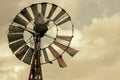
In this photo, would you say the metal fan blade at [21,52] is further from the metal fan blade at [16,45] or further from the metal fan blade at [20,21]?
the metal fan blade at [20,21]

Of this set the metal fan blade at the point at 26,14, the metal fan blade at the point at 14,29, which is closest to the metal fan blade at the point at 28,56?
the metal fan blade at the point at 14,29

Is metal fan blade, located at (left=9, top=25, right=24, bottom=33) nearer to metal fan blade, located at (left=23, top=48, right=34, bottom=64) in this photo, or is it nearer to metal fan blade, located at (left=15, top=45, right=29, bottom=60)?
metal fan blade, located at (left=15, top=45, right=29, bottom=60)

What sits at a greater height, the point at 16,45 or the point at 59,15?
the point at 59,15

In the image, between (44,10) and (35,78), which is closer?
(35,78)

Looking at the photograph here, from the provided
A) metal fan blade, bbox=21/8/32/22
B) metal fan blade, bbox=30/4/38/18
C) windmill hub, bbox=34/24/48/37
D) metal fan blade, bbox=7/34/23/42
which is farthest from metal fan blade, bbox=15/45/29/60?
metal fan blade, bbox=30/4/38/18

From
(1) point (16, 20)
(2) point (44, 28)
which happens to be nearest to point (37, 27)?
(2) point (44, 28)

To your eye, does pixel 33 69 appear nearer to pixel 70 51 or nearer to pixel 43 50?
pixel 43 50

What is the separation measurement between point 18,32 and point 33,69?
292 cm

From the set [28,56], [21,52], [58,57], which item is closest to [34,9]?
[21,52]

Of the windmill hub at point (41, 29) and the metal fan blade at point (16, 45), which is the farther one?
the metal fan blade at point (16, 45)

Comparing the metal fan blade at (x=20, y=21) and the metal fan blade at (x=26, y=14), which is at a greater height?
the metal fan blade at (x=26, y=14)

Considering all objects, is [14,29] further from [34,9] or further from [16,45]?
[34,9]

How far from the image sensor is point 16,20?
18250mm

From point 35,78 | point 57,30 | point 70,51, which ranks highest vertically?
point 57,30
